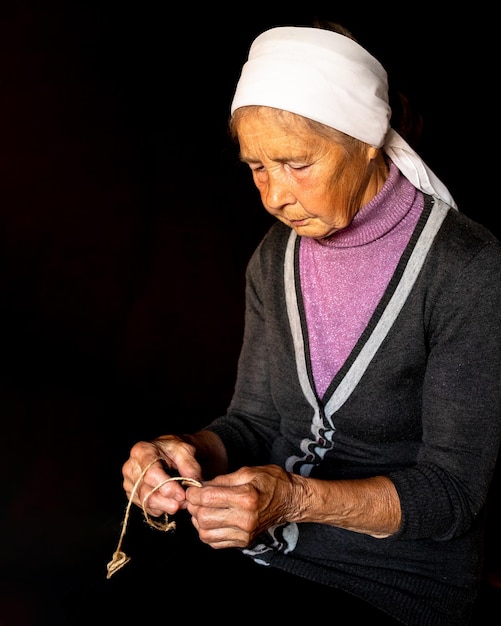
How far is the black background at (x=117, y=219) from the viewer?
2064mm

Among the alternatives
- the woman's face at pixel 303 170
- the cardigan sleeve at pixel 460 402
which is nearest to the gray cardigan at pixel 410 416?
the cardigan sleeve at pixel 460 402

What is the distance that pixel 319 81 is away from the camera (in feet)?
4.05

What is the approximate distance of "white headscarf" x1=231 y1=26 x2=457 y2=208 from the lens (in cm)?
123

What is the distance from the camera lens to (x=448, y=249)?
1342mm

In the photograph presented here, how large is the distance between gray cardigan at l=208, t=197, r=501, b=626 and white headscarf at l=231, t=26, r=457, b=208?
0.80ft

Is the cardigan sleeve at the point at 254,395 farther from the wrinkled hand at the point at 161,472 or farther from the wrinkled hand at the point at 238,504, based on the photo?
the wrinkled hand at the point at 238,504

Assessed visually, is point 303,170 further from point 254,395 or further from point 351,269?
point 254,395

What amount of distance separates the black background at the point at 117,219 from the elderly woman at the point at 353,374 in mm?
703

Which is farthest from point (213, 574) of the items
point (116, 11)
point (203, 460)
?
point (116, 11)

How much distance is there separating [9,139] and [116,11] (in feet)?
1.74

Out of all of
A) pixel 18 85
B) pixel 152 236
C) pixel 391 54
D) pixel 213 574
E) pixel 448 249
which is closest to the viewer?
pixel 448 249

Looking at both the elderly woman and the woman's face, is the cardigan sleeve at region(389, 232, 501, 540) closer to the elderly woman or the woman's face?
the elderly woman

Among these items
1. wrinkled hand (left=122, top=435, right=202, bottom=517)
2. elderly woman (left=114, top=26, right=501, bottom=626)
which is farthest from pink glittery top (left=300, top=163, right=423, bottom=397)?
wrinkled hand (left=122, top=435, right=202, bottom=517)

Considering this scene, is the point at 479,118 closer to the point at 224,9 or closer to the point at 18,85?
the point at 224,9
